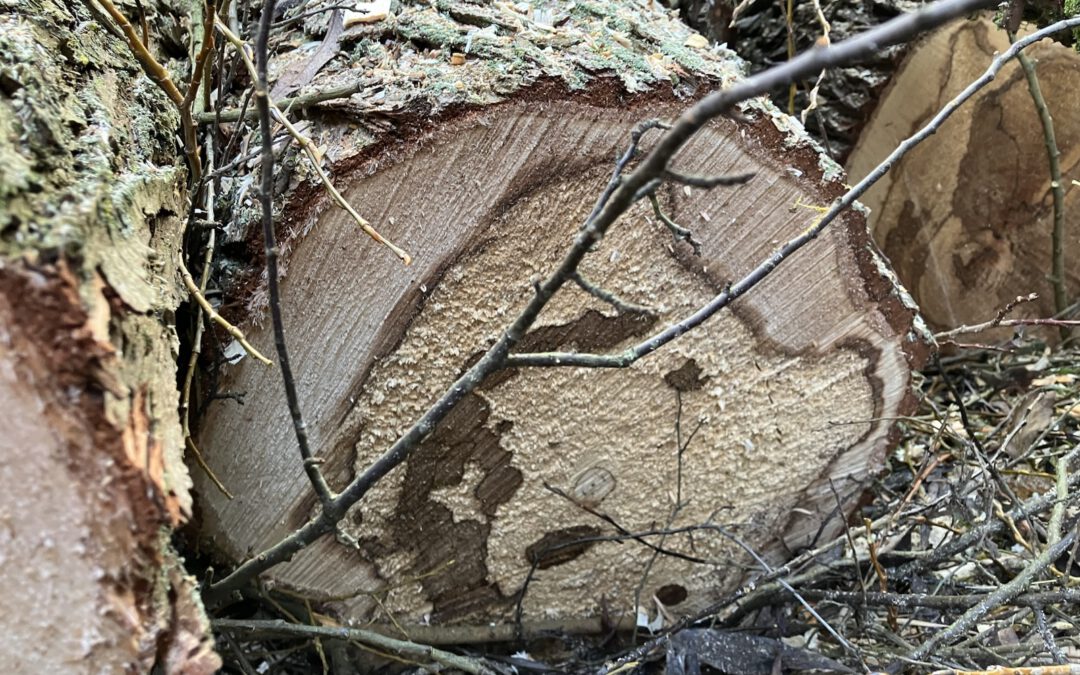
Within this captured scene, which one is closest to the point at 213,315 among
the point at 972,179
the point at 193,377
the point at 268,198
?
the point at 193,377

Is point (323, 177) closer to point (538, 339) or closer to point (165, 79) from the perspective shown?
point (165, 79)

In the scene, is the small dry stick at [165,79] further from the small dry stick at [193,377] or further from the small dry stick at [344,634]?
the small dry stick at [344,634]

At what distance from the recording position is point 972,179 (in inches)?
68.7

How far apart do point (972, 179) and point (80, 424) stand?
1.76m

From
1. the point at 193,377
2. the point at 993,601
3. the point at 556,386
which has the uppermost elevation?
the point at 193,377

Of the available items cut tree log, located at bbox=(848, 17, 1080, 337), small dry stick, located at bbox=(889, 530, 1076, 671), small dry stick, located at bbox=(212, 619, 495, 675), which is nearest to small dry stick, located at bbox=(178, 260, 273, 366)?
small dry stick, located at bbox=(212, 619, 495, 675)

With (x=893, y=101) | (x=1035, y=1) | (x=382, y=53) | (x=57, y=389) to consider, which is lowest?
(x=893, y=101)

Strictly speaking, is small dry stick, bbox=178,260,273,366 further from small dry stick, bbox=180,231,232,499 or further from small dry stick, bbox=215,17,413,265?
small dry stick, bbox=215,17,413,265

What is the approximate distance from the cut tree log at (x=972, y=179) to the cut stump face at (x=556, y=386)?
0.69 meters

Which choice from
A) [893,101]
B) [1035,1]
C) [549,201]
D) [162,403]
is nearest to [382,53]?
[549,201]

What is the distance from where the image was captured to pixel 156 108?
3.18 feet

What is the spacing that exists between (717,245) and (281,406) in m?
0.58

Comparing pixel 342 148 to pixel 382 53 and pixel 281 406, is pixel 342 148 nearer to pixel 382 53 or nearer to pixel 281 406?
pixel 382 53

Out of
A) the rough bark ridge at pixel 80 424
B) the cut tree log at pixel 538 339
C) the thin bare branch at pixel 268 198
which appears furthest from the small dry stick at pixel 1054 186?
the rough bark ridge at pixel 80 424
